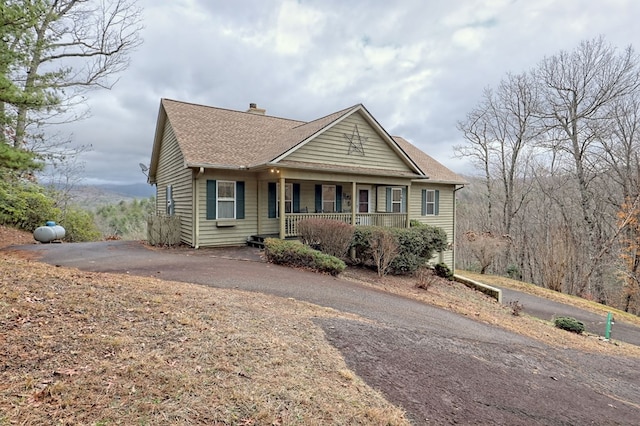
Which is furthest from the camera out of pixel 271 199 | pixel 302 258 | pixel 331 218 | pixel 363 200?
pixel 363 200

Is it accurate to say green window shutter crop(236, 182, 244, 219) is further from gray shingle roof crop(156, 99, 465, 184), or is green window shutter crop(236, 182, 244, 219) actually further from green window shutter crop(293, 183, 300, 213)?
green window shutter crop(293, 183, 300, 213)

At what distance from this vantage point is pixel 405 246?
39.4 feet

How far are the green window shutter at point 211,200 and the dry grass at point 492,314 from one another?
5.64 m

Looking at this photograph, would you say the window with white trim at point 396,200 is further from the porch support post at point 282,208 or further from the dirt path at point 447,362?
the dirt path at point 447,362

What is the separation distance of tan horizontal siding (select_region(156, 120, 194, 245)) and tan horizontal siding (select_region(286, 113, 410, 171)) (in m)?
4.32

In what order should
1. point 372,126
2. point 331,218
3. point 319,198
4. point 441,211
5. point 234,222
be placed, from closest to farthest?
point 234,222 → point 331,218 → point 372,126 → point 319,198 → point 441,211

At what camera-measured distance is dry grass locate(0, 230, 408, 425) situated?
2.45 meters

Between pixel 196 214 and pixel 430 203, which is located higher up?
pixel 430 203

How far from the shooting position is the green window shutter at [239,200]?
13016 mm

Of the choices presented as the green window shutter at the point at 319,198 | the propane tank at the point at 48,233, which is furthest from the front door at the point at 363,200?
the propane tank at the point at 48,233

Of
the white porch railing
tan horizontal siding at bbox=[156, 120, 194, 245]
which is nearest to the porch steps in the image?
the white porch railing

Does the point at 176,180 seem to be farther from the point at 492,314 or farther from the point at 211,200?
the point at 492,314

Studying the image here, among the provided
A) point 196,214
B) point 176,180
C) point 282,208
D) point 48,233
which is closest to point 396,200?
point 282,208

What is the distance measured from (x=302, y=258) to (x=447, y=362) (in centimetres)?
607
